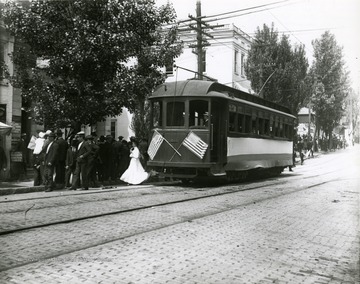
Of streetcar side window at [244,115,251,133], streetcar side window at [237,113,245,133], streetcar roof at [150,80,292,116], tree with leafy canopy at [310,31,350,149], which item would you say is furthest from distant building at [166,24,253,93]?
streetcar roof at [150,80,292,116]

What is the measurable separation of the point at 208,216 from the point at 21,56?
997 cm

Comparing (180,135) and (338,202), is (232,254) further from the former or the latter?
(180,135)

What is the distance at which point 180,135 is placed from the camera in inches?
561

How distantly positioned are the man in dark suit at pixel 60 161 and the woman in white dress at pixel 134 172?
2300mm

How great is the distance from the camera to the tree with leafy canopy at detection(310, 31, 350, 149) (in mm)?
38875

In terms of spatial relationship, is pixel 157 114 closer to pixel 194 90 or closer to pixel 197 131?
pixel 194 90

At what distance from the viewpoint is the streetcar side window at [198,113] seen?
14.3 meters

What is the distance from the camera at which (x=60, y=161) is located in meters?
13.7

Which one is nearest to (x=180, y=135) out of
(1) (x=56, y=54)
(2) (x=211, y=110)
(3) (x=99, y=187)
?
(2) (x=211, y=110)

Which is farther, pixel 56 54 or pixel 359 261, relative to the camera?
pixel 56 54

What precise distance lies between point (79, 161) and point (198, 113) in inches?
160

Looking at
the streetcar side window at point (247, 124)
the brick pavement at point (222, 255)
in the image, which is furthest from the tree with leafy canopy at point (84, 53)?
the brick pavement at point (222, 255)

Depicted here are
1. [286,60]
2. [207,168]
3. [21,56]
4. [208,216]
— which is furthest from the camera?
[286,60]

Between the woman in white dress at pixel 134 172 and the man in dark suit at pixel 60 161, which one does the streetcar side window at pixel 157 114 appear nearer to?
the woman in white dress at pixel 134 172
